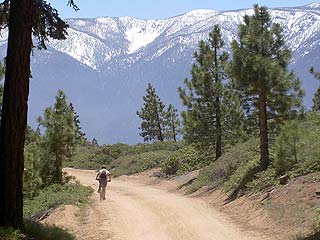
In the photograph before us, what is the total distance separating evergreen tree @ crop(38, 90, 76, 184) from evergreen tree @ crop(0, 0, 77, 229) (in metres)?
18.3

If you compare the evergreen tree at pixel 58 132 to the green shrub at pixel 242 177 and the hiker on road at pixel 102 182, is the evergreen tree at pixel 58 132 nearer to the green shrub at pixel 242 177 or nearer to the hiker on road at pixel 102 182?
the hiker on road at pixel 102 182

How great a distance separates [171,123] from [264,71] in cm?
4580

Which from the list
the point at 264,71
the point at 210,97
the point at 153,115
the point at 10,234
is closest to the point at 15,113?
the point at 10,234

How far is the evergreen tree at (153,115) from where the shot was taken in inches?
2544

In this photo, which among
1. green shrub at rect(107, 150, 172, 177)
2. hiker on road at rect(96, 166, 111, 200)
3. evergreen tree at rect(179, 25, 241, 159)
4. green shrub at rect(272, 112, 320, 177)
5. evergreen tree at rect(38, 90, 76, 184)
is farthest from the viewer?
green shrub at rect(107, 150, 172, 177)

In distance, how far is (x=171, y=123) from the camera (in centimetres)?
6669

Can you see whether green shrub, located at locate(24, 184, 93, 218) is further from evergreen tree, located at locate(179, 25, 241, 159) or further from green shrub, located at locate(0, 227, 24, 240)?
green shrub, located at locate(0, 227, 24, 240)

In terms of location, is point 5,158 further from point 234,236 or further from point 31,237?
point 234,236

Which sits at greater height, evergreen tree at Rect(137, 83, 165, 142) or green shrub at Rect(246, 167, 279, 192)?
evergreen tree at Rect(137, 83, 165, 142)

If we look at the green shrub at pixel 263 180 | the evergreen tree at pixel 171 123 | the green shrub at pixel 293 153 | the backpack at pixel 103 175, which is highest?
the evergreen tree at pixel 171 123

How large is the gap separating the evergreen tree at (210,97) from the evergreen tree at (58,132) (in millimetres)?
7559

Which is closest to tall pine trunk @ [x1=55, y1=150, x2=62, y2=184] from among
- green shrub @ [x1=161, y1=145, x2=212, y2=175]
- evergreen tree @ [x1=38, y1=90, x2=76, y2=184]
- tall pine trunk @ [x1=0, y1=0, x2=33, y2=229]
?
evergreen tree @ [x1=38, y1=90, x2=76, y2=184]

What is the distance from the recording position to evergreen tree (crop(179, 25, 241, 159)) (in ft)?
101

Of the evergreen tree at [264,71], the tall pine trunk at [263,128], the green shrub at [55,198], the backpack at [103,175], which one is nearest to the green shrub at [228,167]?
the tall pine trunk at [263,128]
